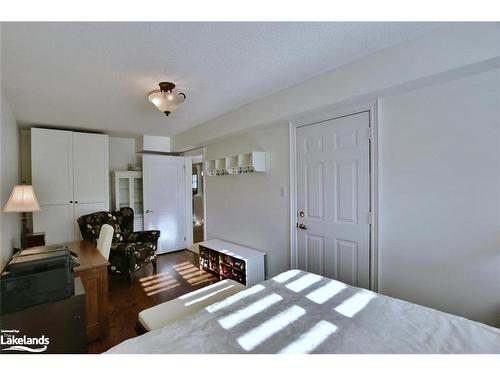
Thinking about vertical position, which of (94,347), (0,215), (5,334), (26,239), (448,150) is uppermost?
(448,150)

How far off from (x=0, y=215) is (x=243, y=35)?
256cm

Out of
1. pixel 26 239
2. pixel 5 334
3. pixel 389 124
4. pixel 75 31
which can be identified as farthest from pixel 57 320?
pixel 389 124

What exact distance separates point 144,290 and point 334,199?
2606 millimetres

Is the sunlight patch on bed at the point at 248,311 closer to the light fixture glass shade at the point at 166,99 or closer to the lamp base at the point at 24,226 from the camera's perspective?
the light fixture glass shade at the point at 166,99

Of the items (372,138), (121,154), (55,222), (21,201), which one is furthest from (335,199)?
(121,154)

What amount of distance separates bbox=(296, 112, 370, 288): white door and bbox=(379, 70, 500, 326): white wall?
0.58 feet

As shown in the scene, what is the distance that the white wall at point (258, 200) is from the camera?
2896 millimetres

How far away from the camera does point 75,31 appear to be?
1.45m

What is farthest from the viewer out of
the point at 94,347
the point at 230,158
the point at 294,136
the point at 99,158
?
the point at 99,158

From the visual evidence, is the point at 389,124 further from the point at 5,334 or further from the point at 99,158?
the point at 99,158

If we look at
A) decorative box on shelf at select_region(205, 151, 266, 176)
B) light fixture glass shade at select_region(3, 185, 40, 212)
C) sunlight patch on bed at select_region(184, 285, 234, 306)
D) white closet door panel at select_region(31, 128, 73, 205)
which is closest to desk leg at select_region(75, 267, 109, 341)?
sunlight patch on bed at select_region(184, 285, 234, 306)

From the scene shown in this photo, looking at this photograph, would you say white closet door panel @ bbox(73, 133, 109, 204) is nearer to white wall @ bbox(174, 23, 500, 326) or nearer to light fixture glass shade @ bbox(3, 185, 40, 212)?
light fixture glass shade @ bbox(3, 185, 40, 212)

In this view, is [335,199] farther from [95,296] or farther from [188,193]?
[188,193]

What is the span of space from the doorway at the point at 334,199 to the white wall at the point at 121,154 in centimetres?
356
